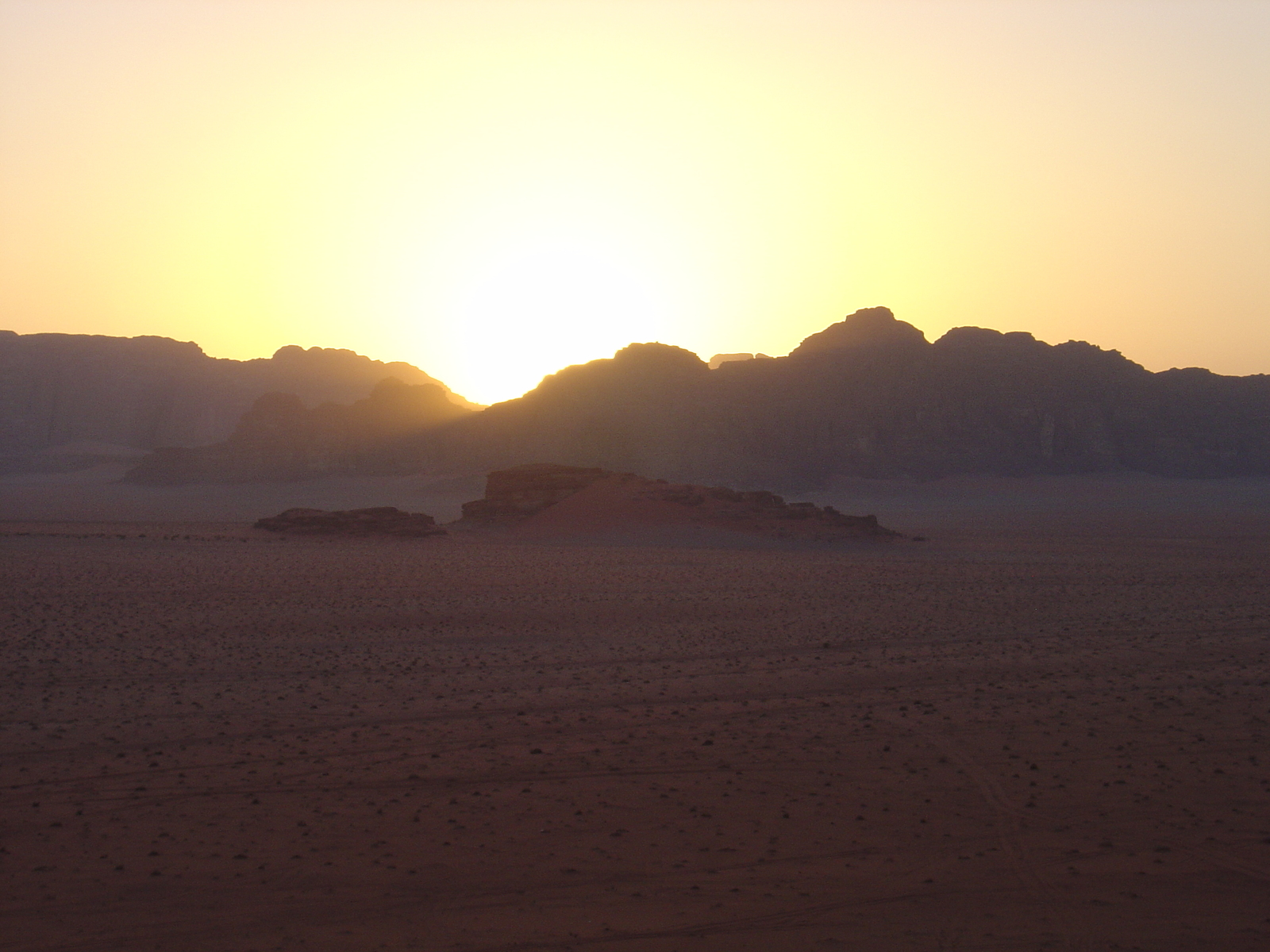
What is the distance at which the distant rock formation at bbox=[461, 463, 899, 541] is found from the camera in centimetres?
3738

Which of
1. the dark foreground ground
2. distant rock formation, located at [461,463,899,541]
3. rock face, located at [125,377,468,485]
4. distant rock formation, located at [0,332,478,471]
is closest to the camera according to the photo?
the dark foreground ground

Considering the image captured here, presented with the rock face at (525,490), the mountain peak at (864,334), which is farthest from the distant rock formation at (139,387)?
the rock face at (525,490)

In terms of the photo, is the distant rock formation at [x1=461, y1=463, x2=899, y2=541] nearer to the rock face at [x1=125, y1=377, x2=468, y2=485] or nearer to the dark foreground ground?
the dark foreground ground

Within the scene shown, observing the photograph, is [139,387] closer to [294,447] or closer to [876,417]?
[294,447]

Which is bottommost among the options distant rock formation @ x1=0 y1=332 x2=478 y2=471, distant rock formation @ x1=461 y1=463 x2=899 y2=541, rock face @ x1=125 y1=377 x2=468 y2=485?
distant rock formation @ x1=461 y1=463 x2=899 y2=541

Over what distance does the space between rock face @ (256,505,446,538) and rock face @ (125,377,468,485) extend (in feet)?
138

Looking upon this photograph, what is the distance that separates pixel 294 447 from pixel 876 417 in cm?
5072

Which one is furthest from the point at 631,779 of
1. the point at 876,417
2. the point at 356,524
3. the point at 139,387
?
the point at 139,387

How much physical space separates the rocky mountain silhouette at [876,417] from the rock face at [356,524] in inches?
1359

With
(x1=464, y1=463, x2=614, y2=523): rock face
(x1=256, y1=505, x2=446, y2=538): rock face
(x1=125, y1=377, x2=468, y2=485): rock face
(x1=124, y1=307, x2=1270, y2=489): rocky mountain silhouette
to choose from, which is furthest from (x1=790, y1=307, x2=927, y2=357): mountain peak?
(x1=256, y1=505, x2=446, y2=538): rock face

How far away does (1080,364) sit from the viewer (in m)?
83.1

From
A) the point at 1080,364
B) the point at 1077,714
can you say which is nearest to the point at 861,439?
the point at 1080,364

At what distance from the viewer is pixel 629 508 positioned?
130ft

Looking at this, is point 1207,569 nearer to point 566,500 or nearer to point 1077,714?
point 1077,714
